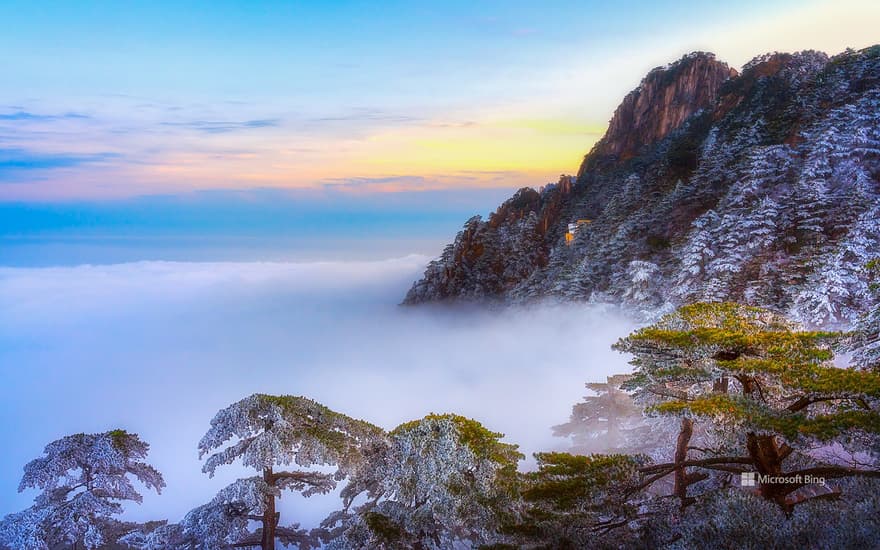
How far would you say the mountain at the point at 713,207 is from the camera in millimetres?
35781

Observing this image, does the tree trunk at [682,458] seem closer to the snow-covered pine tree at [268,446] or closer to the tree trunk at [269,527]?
the snow-covered pine tree at [268,446]

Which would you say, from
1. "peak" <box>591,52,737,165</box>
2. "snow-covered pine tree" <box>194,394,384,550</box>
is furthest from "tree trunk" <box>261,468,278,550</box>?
"peak" <box>591,52,737,165</box>

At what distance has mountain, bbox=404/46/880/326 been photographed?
35.8 metres

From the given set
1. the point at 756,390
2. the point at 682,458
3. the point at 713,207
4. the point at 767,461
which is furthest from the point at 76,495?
the point at 713,207

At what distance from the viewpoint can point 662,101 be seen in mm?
111875

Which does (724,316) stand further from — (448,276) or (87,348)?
(87,348)

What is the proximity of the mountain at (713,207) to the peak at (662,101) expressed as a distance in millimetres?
285

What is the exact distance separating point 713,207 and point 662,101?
6842 cm

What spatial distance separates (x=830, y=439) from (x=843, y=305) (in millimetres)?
25751

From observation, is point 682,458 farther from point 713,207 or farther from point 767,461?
point 713,207

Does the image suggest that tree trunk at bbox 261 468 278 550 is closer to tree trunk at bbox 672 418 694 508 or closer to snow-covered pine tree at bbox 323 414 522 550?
snow-covered pine tree at bbox 323 414 522 550

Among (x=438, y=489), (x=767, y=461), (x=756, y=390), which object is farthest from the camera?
(x=438, y=489)

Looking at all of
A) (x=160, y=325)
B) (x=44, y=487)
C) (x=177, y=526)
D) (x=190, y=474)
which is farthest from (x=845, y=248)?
(x=160, y=325)

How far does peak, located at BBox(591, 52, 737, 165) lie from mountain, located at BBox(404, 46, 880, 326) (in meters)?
0.29
